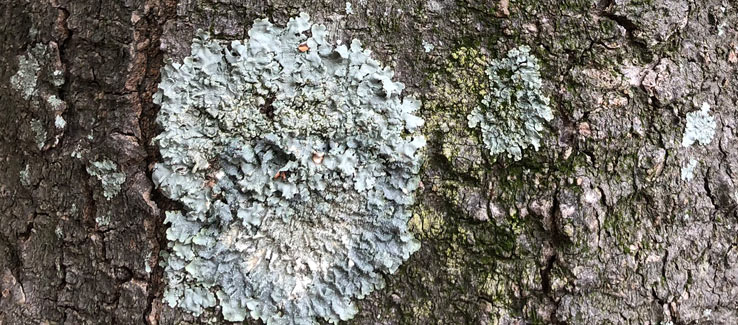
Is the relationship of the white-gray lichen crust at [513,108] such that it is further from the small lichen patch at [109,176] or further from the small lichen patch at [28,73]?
the small lichen patch at [28,73]

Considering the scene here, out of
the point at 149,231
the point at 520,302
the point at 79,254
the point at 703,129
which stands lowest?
the point at 79,254

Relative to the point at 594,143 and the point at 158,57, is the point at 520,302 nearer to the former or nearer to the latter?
the point at 594,143

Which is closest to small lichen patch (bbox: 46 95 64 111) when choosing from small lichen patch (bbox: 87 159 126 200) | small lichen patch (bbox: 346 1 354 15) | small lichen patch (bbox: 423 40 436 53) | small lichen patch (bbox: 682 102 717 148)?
small lichen patch (bbox: 87 159 126 200)

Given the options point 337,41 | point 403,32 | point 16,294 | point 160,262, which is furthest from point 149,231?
point 403,32

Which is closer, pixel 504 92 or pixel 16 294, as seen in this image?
pixel 504 92

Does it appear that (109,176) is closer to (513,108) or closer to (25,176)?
(25,176)

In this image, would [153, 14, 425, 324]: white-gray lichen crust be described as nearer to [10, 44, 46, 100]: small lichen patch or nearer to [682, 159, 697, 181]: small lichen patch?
[10, 44, 46, 100]: small lichen patch
